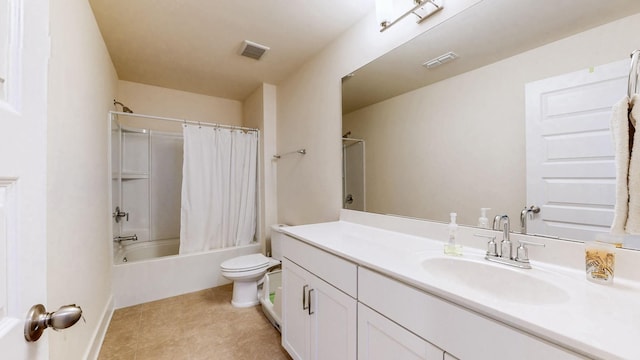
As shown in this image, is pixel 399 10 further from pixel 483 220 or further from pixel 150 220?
pixel 150 220

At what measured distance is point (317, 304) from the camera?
131 centimetres

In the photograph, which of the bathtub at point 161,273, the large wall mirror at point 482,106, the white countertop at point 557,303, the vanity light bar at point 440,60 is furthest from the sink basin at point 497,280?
the bathtub at point 161,273

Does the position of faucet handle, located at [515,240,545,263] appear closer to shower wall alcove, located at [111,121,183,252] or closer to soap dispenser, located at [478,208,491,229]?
soap dispenser, located at [478,208,491,229]

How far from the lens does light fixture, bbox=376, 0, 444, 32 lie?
1384 mm

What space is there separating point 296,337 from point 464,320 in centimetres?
109

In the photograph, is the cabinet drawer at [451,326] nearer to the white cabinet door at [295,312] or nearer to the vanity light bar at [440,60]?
the white cabinet door at [295,312]

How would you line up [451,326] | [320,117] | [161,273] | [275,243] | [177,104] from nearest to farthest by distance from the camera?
[451,326] → [320,117] → [161,273] → [275,243] → [177,104]

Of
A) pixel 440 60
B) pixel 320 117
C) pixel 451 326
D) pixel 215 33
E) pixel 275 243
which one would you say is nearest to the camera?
pixel 451 326

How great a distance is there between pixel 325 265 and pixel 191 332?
1.43 m

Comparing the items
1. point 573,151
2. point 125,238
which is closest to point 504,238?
point 573,151

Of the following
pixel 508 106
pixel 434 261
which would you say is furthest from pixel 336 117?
pixel 434 261

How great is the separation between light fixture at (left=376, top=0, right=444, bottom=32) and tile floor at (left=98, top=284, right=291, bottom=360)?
7.29ft

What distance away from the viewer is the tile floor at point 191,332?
1.70 metres

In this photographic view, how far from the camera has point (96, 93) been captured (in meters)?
1.90
